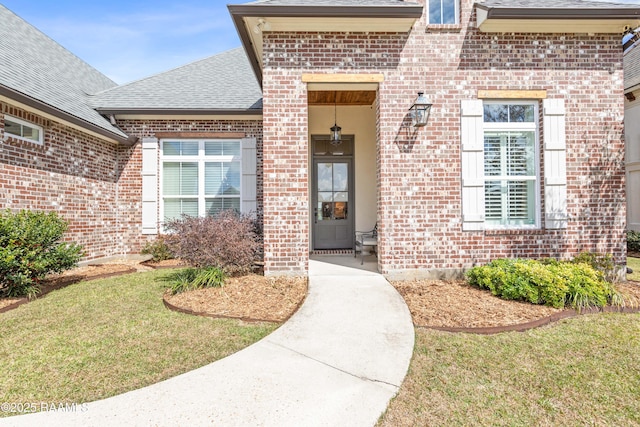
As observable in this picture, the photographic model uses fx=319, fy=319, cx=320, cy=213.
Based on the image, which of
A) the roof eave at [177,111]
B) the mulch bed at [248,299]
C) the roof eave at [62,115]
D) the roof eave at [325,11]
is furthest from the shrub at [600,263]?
the roof eave at [62,115]

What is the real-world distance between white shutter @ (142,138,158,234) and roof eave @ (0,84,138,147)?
0.50m

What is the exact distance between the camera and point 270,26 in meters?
5.45

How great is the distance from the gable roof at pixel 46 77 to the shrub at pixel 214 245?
3493 millimetres

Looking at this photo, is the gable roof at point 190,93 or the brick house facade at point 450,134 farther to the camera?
the gable roof at point 190,93

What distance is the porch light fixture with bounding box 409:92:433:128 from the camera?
5.43m

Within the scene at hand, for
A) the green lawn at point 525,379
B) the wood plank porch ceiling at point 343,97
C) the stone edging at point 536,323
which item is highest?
the wood plank porch ceiling at point 343,97

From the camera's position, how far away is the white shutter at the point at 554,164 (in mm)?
5672

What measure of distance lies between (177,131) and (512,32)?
25.1ft

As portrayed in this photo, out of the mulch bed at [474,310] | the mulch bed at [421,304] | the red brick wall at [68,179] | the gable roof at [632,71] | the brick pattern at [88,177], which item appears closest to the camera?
the mulch bed at [474,310]

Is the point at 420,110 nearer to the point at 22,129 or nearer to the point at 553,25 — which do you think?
the point at 553,25

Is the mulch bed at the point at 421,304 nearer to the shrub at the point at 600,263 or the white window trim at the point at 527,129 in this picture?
the shrub at the point at 600,263

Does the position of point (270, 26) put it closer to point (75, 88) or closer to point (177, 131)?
point (177, 131)

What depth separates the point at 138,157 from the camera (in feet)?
27.3

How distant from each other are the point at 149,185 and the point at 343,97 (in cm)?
536
